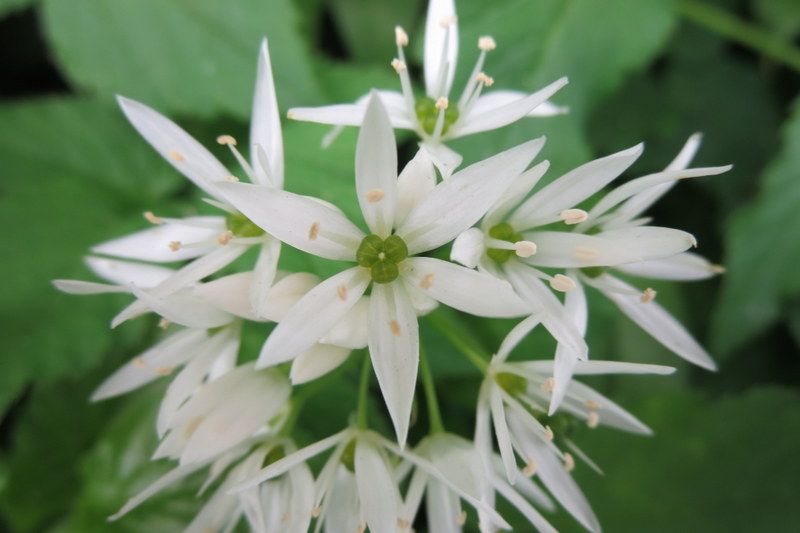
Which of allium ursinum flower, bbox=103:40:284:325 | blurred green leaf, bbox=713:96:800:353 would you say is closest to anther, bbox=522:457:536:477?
allium ursinum flower, bbox=103:40:284:325

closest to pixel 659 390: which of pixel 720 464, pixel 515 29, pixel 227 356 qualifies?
pixel 720 464

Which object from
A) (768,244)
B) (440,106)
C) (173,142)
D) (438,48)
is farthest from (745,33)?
(173,142)

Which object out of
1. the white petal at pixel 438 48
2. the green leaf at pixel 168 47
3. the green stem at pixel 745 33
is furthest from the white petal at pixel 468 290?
the green stem at pixel 745 33

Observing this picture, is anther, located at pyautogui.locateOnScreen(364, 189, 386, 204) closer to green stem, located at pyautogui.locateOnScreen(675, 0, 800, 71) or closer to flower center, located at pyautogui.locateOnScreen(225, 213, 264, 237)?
flower center, located at pyautogui.locateOnScreen(225, 213, 264, 237)

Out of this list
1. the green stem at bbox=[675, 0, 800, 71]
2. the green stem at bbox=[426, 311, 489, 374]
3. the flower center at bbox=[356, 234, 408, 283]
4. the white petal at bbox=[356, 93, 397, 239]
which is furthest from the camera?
the green stem at bbox=[675, 0, 800, 71]

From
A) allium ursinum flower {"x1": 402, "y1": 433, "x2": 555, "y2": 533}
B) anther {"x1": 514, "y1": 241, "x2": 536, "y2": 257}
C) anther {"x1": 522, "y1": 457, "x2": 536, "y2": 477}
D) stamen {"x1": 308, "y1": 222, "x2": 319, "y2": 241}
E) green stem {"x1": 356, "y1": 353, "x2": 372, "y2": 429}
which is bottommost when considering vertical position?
allium ursinum flower {"x1": 402, "y1": 433, "x2": 555, "y2": 533}

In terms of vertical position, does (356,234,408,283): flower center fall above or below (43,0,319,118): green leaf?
below
